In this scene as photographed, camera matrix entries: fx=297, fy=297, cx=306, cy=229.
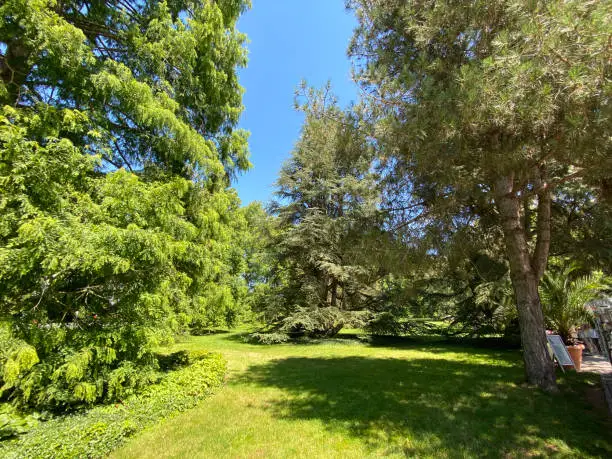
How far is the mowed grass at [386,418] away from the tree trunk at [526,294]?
401mm

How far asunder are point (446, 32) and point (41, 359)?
7340mm

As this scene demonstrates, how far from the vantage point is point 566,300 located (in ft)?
26.5

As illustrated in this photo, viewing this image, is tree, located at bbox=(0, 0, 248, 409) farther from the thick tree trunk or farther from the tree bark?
the tree bark

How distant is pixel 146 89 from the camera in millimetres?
5102

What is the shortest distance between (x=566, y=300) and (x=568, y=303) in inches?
3.8

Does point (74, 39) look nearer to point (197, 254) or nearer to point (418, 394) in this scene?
point (197, 254)

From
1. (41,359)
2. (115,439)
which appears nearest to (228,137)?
(41,359)

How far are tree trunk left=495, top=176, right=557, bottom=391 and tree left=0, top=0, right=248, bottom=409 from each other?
6.03 meters

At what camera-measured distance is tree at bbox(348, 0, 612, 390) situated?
306cm

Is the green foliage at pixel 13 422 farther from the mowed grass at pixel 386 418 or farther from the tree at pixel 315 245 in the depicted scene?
the tree at pixel 315 245

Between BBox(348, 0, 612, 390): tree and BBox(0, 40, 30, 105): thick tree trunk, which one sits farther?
BBox(0, 40, 30, 105): thick tree trunk

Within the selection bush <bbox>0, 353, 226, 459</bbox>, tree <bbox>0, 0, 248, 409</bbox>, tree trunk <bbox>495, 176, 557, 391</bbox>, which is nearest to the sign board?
tree trunk <bbox>495, 176, 557, 391</bbox>

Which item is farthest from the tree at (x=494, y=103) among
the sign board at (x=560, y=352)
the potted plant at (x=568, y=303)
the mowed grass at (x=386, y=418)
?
the potted plant at (x=568, y=303)

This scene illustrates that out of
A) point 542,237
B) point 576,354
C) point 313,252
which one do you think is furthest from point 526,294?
point 313,252
